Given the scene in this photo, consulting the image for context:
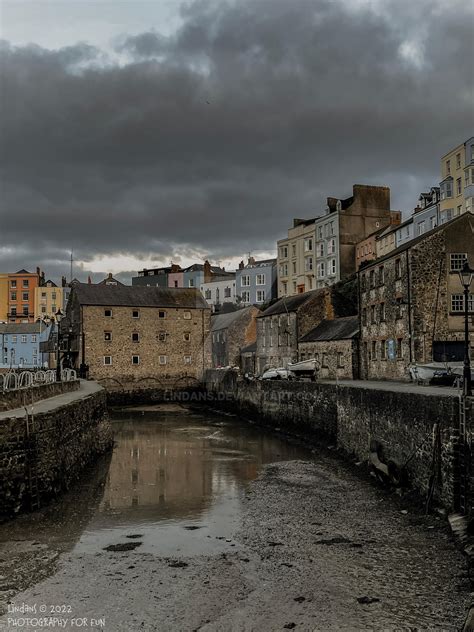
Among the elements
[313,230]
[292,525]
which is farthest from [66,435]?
[313,230]

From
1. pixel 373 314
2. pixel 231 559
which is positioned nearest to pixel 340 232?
pixel 373 314

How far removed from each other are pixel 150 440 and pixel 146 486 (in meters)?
11.8

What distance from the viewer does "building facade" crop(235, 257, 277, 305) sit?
78.6 meters

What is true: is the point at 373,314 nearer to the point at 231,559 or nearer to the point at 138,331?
the point at 231,559

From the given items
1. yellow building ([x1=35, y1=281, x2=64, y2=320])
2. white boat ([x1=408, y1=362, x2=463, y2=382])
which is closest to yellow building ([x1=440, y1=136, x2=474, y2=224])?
white boat ([x1=408, y1=362, x2=463, y2=382])

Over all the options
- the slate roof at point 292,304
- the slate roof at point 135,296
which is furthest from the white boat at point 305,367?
the slate roof at point 135,296

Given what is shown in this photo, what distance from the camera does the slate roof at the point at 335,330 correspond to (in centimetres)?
3766

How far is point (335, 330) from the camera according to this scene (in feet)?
133

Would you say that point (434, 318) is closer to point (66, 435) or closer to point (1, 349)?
point (66, 435)

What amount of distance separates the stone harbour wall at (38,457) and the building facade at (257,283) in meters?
58.6

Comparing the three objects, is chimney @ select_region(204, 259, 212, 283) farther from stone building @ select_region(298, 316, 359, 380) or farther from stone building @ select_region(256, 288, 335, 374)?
stone building @ select_region(298, 316, 359, 380)

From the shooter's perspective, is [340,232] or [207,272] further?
[207,272]

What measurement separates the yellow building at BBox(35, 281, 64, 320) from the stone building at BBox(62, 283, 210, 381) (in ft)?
127

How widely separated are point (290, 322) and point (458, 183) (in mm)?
15329
